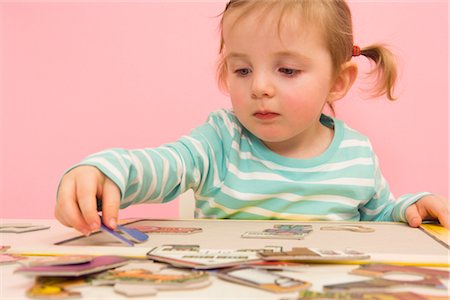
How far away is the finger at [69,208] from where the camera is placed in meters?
0.63

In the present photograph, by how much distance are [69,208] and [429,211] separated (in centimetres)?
56

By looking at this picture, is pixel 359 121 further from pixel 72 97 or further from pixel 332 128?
pixel 72 97

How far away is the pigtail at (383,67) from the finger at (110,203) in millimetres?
689

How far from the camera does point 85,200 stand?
640mm

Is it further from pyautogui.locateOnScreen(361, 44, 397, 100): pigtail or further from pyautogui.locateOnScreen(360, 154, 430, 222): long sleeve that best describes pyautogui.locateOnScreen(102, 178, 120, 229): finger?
pyautogui.locateOnScreen(361, 44, 397, 100): pigtail

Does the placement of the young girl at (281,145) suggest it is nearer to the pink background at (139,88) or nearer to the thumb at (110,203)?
the thumb at (110,203)

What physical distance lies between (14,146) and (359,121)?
0.94 metres

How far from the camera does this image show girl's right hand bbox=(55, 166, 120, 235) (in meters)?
0.63

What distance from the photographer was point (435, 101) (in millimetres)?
1380

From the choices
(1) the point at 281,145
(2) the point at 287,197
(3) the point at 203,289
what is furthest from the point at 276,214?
(3) the point at 203,289

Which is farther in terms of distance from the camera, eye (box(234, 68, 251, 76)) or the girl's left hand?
eye (box(234, 68, 251, 76))

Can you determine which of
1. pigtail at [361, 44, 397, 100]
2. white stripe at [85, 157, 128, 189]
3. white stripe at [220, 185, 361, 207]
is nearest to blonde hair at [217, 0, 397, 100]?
pigtail at [361, 44, 397, 100]

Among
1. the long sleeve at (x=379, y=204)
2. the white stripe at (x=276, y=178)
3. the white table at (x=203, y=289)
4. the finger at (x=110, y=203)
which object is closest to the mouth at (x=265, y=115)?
the white stripe at (x=276, y=178)

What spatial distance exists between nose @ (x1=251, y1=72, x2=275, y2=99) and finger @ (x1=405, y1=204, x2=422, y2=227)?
29 centimetres
